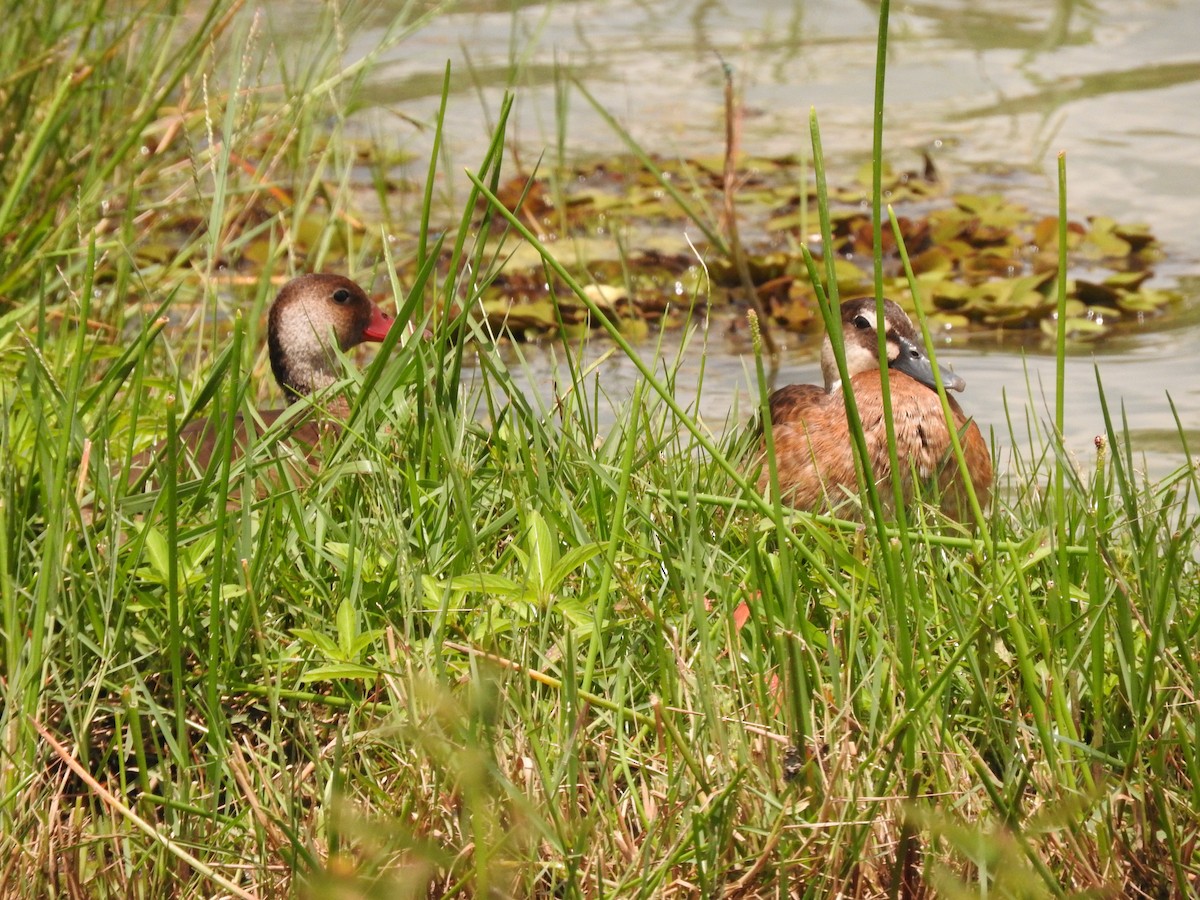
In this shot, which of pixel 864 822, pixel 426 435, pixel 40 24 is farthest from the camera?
pixel 40 24

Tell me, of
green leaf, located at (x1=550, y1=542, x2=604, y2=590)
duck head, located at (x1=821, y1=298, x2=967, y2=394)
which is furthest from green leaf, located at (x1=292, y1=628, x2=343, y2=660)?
duck head, located at (x1=821, y1=298, x2=967, y2=394)

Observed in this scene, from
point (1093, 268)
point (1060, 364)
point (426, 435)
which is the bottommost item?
point (1093, 268)

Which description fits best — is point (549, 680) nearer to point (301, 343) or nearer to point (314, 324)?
point (314, 324)

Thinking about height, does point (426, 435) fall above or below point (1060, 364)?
below

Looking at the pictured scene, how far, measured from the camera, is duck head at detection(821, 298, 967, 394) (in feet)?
14.9

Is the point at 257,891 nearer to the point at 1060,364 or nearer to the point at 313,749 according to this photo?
the point at 313,749

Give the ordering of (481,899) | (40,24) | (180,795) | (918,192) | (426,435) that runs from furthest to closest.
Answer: (918,192), (40,24), (426,435), (180,795), (481,899)

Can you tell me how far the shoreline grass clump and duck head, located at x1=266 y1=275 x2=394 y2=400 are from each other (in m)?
1.82

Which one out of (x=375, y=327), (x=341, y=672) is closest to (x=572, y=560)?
(x=341, y=672)

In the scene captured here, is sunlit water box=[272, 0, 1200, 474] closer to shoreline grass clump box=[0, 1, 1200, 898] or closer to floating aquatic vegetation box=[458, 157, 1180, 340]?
floating aquatic vegetation box=[458, 157, 1180, 340]

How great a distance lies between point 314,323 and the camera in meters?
4.80

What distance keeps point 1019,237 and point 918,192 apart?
705mm

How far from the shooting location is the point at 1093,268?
7109 mm

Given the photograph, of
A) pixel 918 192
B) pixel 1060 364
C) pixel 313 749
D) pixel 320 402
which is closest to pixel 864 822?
pixel 1060 364
